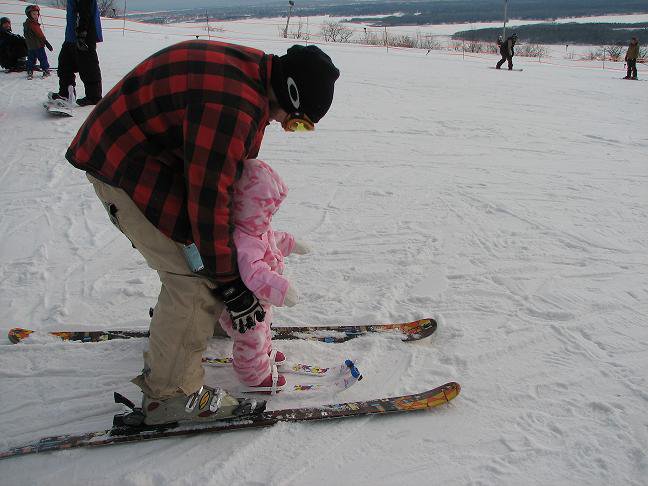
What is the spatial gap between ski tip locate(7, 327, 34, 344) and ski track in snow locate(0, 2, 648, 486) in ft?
0.22

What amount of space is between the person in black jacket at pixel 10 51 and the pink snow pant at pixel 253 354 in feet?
36.5

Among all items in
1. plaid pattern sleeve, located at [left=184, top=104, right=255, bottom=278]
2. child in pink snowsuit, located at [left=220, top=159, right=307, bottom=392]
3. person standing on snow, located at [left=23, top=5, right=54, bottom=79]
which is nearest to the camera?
plaid pattern sleeve, located at [left=184, top=104, right=255, bottom=278]

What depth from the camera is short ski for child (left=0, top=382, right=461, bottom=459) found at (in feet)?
6.95

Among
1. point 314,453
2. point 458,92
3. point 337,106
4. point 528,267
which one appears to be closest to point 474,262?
point 528,267

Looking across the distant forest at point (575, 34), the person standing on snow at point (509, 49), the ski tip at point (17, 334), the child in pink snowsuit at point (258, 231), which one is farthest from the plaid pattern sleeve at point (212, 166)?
the distant forest at point (575, 34)

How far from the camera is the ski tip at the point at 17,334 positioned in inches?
109

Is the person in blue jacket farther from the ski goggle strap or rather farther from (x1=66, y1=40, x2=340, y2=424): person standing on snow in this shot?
the ski goggle strap

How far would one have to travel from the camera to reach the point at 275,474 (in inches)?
79.5

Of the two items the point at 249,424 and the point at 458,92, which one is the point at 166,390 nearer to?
the point at 249,424

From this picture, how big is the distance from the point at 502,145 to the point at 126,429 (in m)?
6.17

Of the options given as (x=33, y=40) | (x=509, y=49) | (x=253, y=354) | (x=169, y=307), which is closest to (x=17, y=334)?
(x=169, y=307)

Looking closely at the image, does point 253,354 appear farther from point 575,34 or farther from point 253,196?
point 575,34

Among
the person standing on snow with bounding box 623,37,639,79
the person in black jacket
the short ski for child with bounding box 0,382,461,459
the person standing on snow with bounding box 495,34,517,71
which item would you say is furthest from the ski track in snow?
the person standing on snow with bounding box 495,34,517,71

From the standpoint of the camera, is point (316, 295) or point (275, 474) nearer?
point (275, 474)
